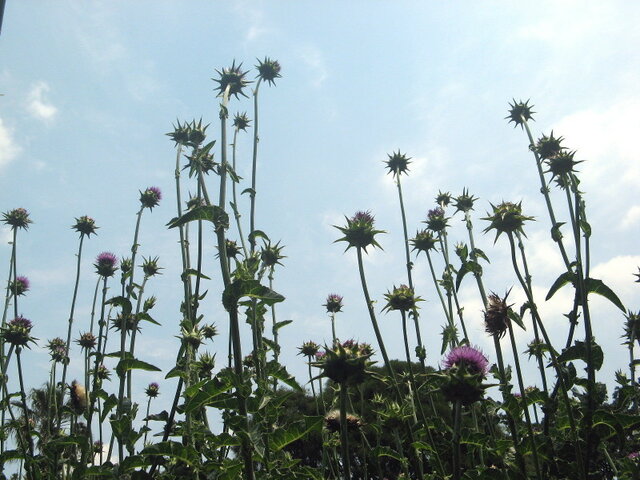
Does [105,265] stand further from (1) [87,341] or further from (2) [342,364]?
(2) [342,364]

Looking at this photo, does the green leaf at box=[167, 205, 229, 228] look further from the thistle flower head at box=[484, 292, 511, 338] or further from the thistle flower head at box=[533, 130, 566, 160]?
the thistle flower head at box=[533, 130, 566, 160]

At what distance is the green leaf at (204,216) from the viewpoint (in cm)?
430

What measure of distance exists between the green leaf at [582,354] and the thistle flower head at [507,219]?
4.78ft

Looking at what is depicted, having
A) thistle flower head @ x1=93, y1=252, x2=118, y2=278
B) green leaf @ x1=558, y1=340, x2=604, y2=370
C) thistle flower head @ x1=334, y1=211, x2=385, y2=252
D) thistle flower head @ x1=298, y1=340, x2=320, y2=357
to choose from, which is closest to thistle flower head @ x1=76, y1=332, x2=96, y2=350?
thistle flower head @ x1=93, y1=252, x2=118, y2=278

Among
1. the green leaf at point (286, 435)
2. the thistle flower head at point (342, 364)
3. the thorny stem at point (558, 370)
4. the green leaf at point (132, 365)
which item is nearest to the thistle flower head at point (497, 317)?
the thorny stem at point (558, 370)

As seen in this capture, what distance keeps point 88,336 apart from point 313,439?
41.2 feet

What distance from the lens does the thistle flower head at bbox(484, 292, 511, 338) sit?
512 cm

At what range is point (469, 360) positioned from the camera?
4629 mm

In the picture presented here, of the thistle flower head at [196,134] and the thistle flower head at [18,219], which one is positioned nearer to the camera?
the thistle flower head at [196,134]

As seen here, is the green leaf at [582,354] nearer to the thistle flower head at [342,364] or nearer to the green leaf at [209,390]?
the thistle flower head at [342,364]

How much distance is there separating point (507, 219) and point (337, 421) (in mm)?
3326

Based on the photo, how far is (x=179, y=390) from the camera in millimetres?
6156

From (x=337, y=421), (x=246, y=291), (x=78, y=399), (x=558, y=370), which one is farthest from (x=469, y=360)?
(x=78, y=399)

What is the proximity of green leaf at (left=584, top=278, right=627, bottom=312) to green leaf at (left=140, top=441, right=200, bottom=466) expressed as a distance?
13.3 ft
